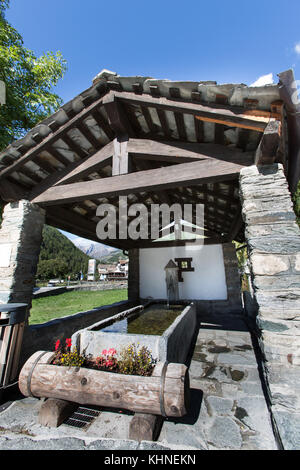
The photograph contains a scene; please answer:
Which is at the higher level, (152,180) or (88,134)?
(88,134)

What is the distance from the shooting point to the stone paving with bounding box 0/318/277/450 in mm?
1761

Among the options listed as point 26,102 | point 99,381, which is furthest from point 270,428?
point 26,102

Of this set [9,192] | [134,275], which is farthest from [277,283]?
[134,275]

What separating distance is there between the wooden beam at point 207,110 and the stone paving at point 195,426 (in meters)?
3.16

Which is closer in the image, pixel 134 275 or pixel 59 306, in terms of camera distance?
pixel 134 275

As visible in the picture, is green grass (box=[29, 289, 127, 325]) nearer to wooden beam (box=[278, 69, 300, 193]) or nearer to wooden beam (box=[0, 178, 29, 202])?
wooden beam (box=[0, 178, 29, 202])

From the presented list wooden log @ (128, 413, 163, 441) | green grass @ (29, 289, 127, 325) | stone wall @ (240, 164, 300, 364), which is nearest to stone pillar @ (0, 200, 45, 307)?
wooden log @ (128, 413, 163, 441)

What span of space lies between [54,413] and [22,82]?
800 centimetres

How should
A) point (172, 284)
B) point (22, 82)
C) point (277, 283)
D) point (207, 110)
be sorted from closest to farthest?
1. point (277, 283)
2. point (207, 110)
3. point (22, 82)
4. point (172, 284)

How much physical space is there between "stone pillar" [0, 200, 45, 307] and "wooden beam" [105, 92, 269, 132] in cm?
242

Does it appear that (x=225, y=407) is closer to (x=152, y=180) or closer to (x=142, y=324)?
(x=142, y=324)

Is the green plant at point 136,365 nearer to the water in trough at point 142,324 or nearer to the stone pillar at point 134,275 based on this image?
the water in trough at point 142,324

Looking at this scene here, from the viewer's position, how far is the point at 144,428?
5.94 ft

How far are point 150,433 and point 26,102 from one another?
775cm
